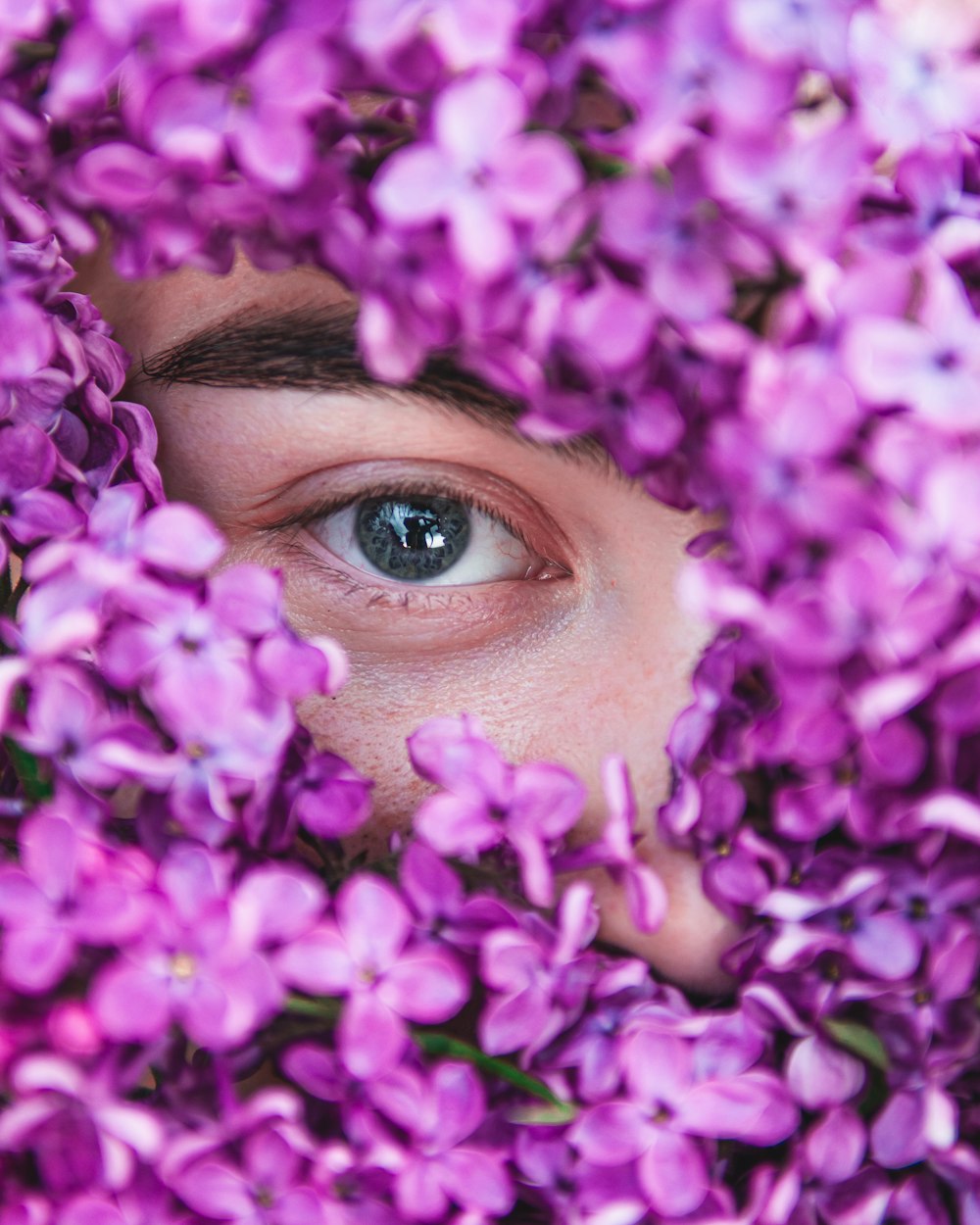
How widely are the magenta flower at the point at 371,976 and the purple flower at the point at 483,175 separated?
29cm

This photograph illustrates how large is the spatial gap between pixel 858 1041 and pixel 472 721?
24cm

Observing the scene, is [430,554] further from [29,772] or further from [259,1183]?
[259,1183]

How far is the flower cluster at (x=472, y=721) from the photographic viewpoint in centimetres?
53

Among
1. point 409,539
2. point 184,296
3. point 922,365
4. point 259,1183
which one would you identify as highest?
point 922,365

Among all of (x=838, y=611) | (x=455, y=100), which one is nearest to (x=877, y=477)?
(x=838, y=611)

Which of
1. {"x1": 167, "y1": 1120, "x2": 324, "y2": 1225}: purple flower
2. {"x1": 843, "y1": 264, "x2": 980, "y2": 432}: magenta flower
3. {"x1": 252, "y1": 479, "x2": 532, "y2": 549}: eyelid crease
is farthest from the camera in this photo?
{"x1": 252, "y1": 479, "x2": 532, "y2": 549}: eyelid crease

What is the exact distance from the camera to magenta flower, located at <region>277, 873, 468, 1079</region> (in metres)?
0.61

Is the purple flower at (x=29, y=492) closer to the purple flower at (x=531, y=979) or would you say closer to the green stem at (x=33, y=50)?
the green stem at (x=33, y=50)

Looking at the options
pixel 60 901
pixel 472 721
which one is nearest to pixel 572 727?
pixel 472 721

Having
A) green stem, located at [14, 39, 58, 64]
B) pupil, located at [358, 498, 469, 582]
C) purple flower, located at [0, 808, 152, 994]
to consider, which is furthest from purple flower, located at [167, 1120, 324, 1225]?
green stem, located at [14, 39, 58, 64]

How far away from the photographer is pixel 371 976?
2.03ft

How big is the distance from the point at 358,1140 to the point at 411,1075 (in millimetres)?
42

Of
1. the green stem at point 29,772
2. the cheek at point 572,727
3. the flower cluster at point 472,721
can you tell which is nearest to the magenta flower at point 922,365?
the flower cluster at point 472,721

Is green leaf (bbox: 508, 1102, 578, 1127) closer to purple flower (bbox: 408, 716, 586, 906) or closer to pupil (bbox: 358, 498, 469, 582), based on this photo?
purple flower (bbox: 408, 716, 586, 906)
